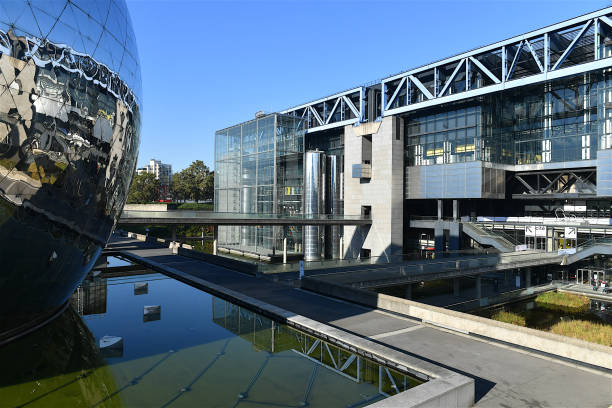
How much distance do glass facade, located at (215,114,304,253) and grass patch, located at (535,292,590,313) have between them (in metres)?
29.5

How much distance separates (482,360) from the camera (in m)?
11.0

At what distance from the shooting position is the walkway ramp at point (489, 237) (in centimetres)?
4146

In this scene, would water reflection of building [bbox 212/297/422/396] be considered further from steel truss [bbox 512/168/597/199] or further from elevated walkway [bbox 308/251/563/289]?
steel truss [bbox 512/168/597/199]

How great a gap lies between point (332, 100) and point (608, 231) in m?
37.8


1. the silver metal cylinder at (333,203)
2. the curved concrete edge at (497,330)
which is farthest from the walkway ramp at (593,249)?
the curved concrete edge at (497,330)

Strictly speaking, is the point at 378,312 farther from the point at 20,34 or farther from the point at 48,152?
the point at 20,34

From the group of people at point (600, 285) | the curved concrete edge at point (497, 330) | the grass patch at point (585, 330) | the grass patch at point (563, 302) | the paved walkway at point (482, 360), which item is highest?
the curved concrete edge at point (497, 330)

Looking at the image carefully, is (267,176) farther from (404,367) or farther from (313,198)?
(404,367)

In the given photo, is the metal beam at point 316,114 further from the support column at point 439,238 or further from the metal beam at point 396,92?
the support column at point 439,238

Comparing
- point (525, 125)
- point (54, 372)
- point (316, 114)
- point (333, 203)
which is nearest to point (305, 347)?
point (54, 372)

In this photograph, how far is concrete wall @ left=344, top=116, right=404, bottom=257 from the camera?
48188 mm

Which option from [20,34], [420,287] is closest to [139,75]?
[20,34]

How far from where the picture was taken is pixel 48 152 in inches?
332

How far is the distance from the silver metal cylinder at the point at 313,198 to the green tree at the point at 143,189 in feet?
198
